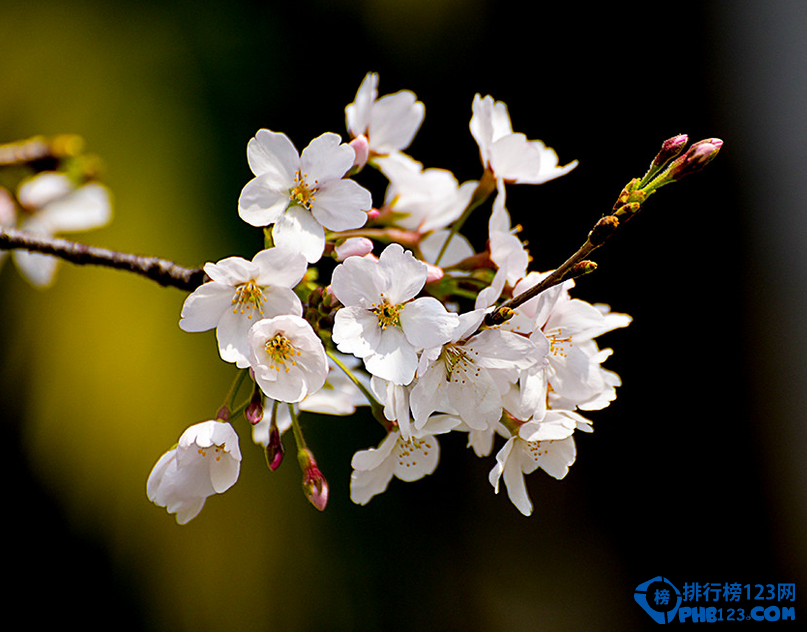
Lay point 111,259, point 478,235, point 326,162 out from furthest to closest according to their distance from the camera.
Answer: point 478,235 < point 111,259 < point 326,162

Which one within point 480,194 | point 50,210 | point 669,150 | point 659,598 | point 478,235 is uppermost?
point 478,235

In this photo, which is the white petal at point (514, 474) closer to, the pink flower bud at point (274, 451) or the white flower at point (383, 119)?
the pink flower bud at point (274, 451)

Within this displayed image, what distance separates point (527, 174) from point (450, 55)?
1602mm

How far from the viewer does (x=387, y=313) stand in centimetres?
54

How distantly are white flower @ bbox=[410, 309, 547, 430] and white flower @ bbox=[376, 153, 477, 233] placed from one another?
0.24 meters

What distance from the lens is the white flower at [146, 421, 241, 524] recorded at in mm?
537

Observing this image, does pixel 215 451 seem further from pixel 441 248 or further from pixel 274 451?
pixel 441 248

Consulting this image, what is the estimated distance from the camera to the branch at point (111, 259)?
627 mm

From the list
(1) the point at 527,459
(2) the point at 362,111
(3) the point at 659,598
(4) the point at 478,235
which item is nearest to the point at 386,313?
(1) the point at 527,459

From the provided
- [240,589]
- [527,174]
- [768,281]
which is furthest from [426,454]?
[768,281]

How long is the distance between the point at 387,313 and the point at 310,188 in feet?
0.47

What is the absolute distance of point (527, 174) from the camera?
2.29ft

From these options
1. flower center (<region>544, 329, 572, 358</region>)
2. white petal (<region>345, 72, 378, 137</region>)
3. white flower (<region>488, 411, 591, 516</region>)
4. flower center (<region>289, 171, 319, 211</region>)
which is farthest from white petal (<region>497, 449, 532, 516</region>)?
white petal (<region>345, 72, 378, 137</region>)

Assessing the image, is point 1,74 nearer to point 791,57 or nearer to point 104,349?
point 104,349
